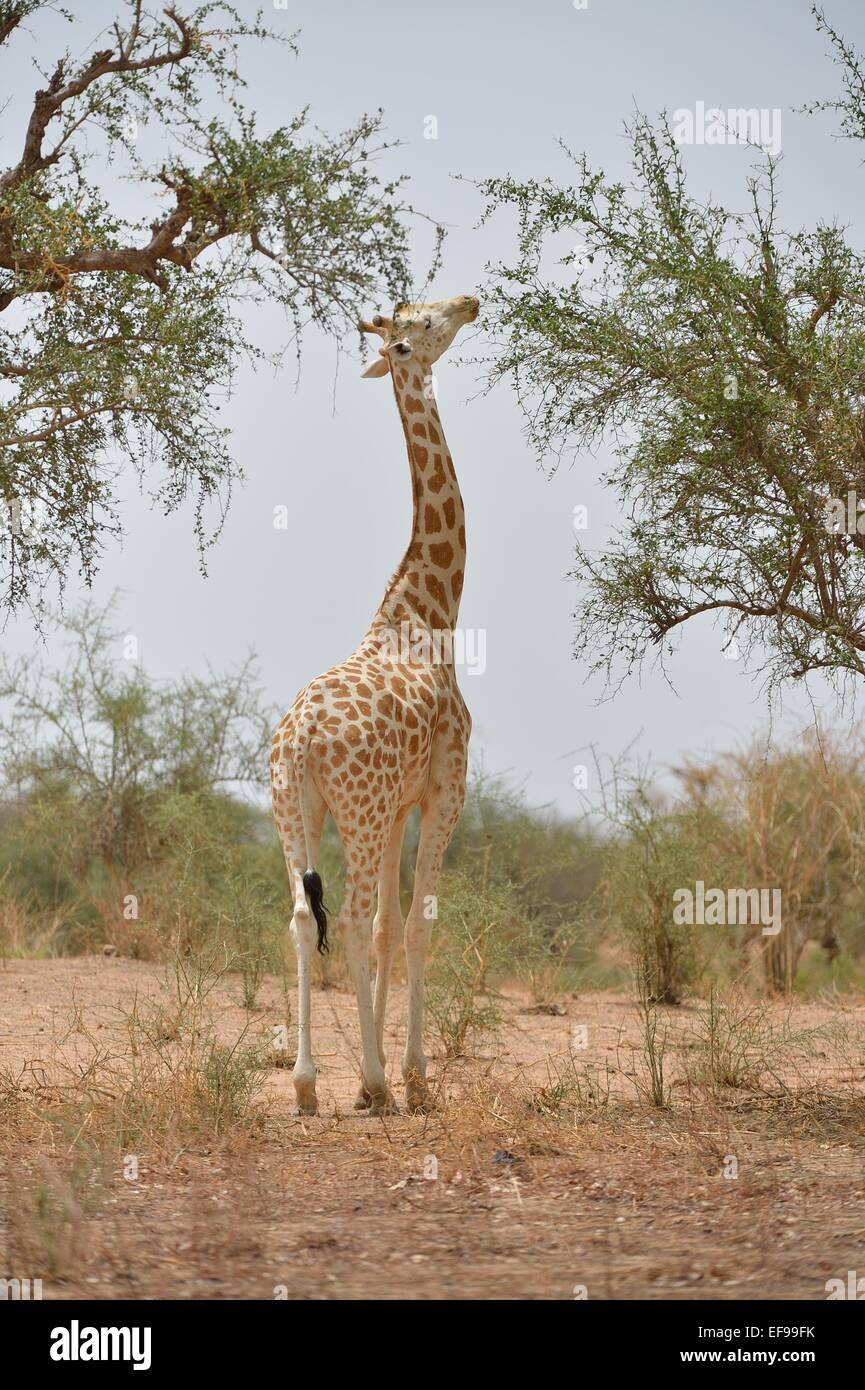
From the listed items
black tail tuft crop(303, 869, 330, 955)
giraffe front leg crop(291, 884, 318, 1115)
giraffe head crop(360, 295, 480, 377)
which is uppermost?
giraffe head crop(360, 295, 480, 377)

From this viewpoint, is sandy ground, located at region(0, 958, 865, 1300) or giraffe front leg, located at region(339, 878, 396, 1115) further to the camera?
giraffe front leg, located at region(339, 878, 396, 1115)

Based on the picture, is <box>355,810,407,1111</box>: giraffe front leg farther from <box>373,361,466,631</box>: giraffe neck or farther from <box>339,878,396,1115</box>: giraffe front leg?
<box>373,361,466,631</box>: giraffe neck

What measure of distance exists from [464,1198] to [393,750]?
7.70ft

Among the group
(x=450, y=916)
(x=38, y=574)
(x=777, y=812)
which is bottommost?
(x=450, y=916)

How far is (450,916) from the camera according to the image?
39.7ft

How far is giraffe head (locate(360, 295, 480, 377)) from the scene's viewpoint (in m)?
8.29

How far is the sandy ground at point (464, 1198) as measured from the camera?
4.54 m

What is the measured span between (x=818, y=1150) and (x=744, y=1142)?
0.34m

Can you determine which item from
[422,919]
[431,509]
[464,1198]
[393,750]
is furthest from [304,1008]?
[431,509]

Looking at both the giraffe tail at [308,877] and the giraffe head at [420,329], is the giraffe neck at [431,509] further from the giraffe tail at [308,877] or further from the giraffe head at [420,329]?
the giraffe tail at [308,877]

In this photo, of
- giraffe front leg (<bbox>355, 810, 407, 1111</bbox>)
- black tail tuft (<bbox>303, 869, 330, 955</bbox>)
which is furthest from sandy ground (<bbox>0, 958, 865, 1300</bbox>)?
black tail tuft (<bbox>303, 869, 330, 955</bbox>)

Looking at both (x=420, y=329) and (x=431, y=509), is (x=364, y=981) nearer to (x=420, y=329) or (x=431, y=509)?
(x=431, y=509)

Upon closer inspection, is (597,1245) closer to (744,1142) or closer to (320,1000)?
(744,1142)
